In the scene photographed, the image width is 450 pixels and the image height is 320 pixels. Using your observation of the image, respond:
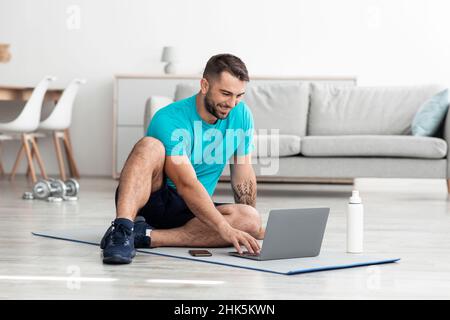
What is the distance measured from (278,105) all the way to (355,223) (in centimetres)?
347

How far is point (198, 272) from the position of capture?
257 cm

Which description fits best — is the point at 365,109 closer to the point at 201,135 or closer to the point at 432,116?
the point at 432,116

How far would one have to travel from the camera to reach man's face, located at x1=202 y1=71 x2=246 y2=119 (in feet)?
9.37

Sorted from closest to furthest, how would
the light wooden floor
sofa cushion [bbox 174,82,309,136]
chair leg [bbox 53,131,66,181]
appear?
the light wooden floor → sofa cushion [bbox 174,82,309,136] → chair leg [bbox 53,131,66,181]

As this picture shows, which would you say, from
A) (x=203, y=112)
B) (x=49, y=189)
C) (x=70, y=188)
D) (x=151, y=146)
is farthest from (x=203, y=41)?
(x=151, y=146)

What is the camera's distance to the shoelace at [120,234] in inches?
108

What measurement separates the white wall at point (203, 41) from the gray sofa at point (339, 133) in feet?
3.80

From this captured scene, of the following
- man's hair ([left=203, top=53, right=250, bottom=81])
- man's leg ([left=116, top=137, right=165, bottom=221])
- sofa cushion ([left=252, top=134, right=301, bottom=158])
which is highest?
man's hair ([left=203, top=53, right=250, bottom=81])

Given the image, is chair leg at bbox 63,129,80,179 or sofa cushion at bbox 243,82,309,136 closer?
sofa cushion at bbox 243,82,309,136

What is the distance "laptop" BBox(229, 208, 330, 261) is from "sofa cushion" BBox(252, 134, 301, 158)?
9.20 ft

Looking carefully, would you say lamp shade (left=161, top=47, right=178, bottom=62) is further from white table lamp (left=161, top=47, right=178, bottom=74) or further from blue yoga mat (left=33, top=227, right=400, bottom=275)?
blue yoga mat (left=33, top=227, right=400, bottom=275)

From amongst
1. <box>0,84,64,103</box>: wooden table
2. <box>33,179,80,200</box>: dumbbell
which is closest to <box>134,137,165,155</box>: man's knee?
<box>33,179,80,200</box>: dumbbell

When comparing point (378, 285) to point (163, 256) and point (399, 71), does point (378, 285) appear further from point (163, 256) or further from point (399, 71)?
point (399, 71)

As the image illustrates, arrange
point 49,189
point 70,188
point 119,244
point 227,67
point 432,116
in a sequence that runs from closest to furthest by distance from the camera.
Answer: point 119,244 < point 227,67 < point 49,189 < point 70,188 < point 432,116
